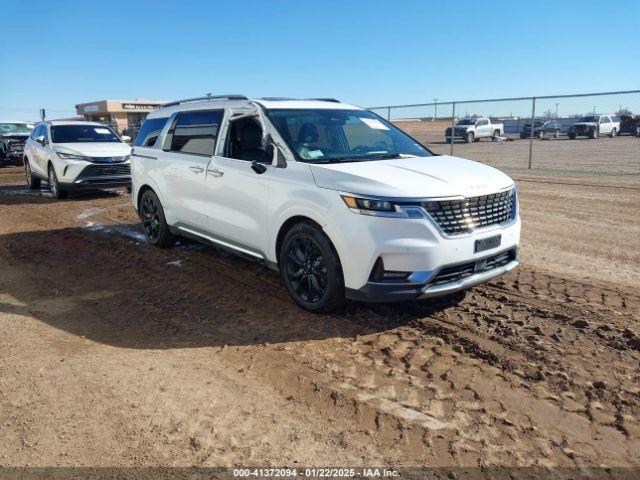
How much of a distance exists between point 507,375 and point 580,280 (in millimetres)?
2456

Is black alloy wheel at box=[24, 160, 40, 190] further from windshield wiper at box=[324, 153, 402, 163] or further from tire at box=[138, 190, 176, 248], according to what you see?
windshield wiper at box=[324, 153, 402, 163]

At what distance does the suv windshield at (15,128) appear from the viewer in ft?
80.1

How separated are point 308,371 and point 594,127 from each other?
37.1 meters

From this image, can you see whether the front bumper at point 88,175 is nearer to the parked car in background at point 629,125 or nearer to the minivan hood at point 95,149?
the minivan hood at point 95,149

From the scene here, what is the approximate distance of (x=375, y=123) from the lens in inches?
228

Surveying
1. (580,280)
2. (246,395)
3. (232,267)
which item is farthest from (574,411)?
(232,267)

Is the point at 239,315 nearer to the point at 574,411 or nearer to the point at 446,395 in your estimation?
the point at 446,395

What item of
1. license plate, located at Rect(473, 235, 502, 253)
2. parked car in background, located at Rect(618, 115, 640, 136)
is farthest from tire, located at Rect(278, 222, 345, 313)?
parked car in background, located at Rect(618, 115, 640, 136)

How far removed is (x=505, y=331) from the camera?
13.8ft

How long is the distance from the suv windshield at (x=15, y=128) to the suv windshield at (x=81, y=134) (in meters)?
13.9

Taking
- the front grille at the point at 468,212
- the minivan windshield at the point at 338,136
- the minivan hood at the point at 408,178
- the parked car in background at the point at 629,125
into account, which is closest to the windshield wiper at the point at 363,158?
the minivan windshield at the point at 338,136

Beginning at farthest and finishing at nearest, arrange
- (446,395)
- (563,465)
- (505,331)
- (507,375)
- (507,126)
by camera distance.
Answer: (507,126) < (505,331) < (507,375) < (446,395) < (563,465)

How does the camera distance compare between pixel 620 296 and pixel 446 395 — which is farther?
pixel 620 296

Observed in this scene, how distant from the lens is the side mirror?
4726 mm
